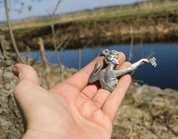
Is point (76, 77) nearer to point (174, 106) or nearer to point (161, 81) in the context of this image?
point (174, 106)

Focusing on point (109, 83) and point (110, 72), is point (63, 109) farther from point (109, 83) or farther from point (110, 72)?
point (110, 72)

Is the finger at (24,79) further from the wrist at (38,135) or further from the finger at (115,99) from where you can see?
the finger at (115,99)

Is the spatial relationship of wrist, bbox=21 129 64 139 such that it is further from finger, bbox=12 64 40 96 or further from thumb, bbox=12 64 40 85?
thumb, bbox=12 64 40 85

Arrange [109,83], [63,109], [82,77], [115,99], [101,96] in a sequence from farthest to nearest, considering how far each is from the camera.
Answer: [82,77] < [109,83] < [101,96] < [115,99] < [63,109]

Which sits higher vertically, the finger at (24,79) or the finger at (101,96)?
the finger at (24,79)

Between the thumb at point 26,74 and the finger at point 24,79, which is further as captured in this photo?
the thumb at point 26,74

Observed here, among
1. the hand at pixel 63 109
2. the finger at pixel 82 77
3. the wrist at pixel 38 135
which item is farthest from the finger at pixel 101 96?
the wrist at pixel 38 135

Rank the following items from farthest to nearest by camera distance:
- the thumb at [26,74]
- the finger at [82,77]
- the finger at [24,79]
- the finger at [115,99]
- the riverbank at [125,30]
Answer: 1. the riverbank at [125,30]
2. the finger at [82,77]
3. the finger at [115,99]
4. the thumb at [26,74]
5. the finger at [24,79]

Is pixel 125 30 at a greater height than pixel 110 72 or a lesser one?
lesser

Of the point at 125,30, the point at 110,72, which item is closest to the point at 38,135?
the point at 110,72
